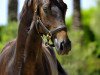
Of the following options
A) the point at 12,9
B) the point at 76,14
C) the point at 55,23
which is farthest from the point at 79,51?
the point at 55,23

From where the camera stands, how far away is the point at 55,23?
24.4 feet

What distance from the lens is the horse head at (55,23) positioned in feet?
23.9

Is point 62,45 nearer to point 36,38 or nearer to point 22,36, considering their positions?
point 36,38

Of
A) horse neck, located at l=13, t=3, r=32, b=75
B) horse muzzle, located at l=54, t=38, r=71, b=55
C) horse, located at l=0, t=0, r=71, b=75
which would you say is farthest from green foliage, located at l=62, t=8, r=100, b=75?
horse muzzle, located at l=54, t=38, r=71, b=55

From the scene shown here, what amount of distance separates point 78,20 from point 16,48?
49.9ft

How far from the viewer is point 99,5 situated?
3559 cm

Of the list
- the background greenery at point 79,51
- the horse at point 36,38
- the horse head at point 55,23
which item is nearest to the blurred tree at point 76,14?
the background greenery at point 79,51

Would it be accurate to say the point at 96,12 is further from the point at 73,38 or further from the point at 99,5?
the point at 73,38

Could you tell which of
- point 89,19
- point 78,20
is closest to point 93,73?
point 78,20

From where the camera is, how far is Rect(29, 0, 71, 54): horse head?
7281mm

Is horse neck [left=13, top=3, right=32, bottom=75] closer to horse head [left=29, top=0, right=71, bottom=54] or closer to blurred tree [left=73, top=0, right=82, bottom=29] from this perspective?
horse head [left=29, top=0, right=71, bottom=54]

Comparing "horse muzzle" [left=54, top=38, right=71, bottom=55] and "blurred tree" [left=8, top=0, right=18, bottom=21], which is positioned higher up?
"blurred tree" [left=8, top=0, right=18, bottom=21]

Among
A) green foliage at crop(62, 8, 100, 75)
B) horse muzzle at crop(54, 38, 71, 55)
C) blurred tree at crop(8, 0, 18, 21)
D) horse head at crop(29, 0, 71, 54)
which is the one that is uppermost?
blurred tree at crop(8, 0, 18, 21)

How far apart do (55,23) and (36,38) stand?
60 cm
